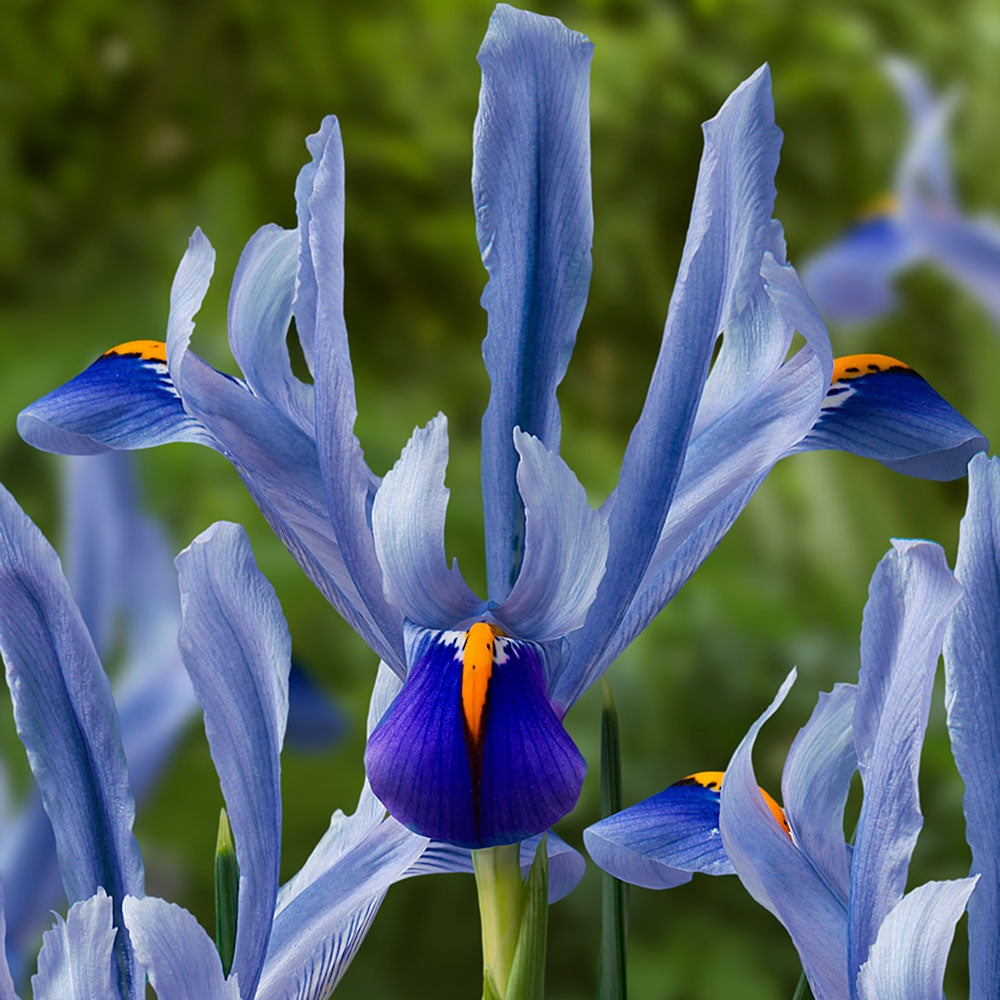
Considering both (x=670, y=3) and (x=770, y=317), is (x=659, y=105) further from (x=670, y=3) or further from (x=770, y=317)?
(x=770, y=317)

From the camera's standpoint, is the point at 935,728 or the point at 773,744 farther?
the point at 773,744

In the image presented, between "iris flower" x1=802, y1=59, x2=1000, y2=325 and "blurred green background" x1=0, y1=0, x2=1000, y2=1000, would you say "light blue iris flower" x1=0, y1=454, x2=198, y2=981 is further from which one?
"iris flower" x1=802, y1=59, x2=1000, y2=325

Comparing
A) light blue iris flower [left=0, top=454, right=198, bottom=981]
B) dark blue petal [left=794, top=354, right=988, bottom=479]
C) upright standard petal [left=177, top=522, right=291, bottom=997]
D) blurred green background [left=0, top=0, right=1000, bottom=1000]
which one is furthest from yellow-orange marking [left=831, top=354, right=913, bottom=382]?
blurred green background [left=0, top=0, right=1000, bottom=1000]

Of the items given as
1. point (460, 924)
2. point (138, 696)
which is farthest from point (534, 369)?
point (460, 924)

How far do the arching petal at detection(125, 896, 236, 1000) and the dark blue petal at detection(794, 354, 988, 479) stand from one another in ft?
0.40

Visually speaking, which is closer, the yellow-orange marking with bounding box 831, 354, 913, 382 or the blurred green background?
the yellow-orange marking with bounding box 831, 354, 913, 382

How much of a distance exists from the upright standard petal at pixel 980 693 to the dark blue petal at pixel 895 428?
0.10 ft

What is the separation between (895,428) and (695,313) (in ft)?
0.16

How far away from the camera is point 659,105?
1.46m

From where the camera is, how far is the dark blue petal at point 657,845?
0.71ft

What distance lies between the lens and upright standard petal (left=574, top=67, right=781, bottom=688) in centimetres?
21

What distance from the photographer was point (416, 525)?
195 mm

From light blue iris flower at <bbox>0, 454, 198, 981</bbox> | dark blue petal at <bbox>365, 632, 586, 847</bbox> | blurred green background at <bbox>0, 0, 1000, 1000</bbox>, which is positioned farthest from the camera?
blurred green background at <bbox>0, 0, 1000, 1000</bbox>

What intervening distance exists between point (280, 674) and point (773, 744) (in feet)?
3.62
